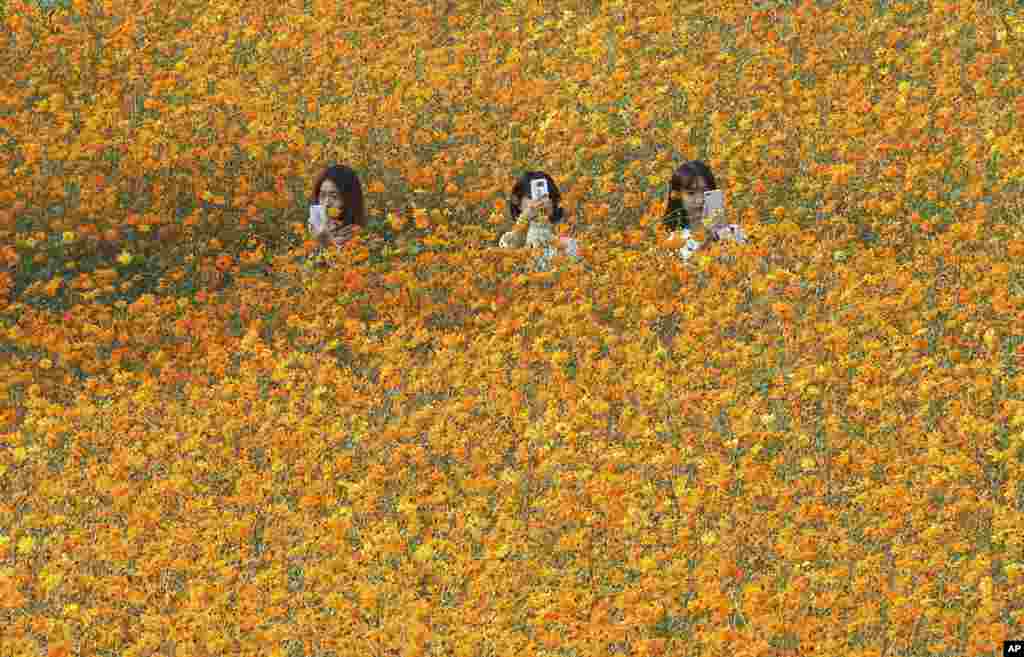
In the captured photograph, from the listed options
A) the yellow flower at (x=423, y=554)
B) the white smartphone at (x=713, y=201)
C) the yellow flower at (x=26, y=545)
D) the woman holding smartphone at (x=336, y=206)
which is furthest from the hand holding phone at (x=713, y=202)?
the yellow flower at (x=26, y=545)

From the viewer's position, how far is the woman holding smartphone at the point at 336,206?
11.8 m

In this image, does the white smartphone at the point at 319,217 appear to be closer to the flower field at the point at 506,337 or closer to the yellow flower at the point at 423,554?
the flower field at the point at 506,337

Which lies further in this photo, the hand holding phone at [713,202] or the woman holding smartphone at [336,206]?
the woman holding smartphone at [336,206]

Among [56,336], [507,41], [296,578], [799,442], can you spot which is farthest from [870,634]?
[507,41]

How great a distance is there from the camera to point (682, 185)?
11.7 meters

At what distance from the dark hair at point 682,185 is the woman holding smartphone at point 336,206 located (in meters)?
1.94

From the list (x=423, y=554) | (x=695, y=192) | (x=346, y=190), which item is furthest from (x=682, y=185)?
(x=423, y=554)

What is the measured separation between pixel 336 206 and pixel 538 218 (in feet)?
4.15

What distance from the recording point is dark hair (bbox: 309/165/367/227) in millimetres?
11812

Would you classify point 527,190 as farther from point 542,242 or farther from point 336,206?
point 336,206

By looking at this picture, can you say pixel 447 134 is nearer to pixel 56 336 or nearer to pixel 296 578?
pixel 56 336

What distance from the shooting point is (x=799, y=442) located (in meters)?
8.69

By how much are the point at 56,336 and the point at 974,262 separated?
17.3 feet

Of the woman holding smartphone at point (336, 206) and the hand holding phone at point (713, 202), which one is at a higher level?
the woman holding smartphone at point (336, 206)
